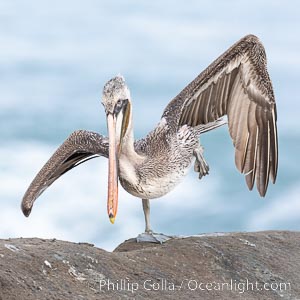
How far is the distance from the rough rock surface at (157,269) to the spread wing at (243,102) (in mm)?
702

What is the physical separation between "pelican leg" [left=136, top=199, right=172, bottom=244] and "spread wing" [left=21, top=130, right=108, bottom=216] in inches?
29.6

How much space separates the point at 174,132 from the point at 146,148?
29 centimetres

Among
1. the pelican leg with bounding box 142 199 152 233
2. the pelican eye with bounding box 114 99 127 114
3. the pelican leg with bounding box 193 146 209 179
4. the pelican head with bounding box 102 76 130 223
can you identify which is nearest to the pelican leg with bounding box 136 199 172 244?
the pelican leg with bounding box 142 199 152 233

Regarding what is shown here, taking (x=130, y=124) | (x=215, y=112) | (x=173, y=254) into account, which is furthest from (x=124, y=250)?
(x=215, y=112)

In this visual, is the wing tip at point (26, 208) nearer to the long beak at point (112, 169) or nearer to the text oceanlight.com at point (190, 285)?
the long beak at point (112, 169)

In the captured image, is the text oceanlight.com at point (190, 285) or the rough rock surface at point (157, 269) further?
the text oceanlight.com at point (190, 285)

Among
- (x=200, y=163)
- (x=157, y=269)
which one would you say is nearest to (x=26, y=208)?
(x=200, y=163)

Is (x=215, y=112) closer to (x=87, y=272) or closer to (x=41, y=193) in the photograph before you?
(x=41, y=193)

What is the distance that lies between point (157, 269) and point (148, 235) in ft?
3.02

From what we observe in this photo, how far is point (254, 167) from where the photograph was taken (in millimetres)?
7816

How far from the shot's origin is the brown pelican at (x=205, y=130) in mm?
7523

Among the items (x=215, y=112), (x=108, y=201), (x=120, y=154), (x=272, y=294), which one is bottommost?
(x=272, y=294)

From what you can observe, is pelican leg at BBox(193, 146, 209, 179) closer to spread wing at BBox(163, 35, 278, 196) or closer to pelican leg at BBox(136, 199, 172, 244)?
spread wing at BBox(163, 35, 278, 196)

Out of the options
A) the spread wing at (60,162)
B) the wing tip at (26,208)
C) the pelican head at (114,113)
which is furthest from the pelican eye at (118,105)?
the wing tip at (26,208)
